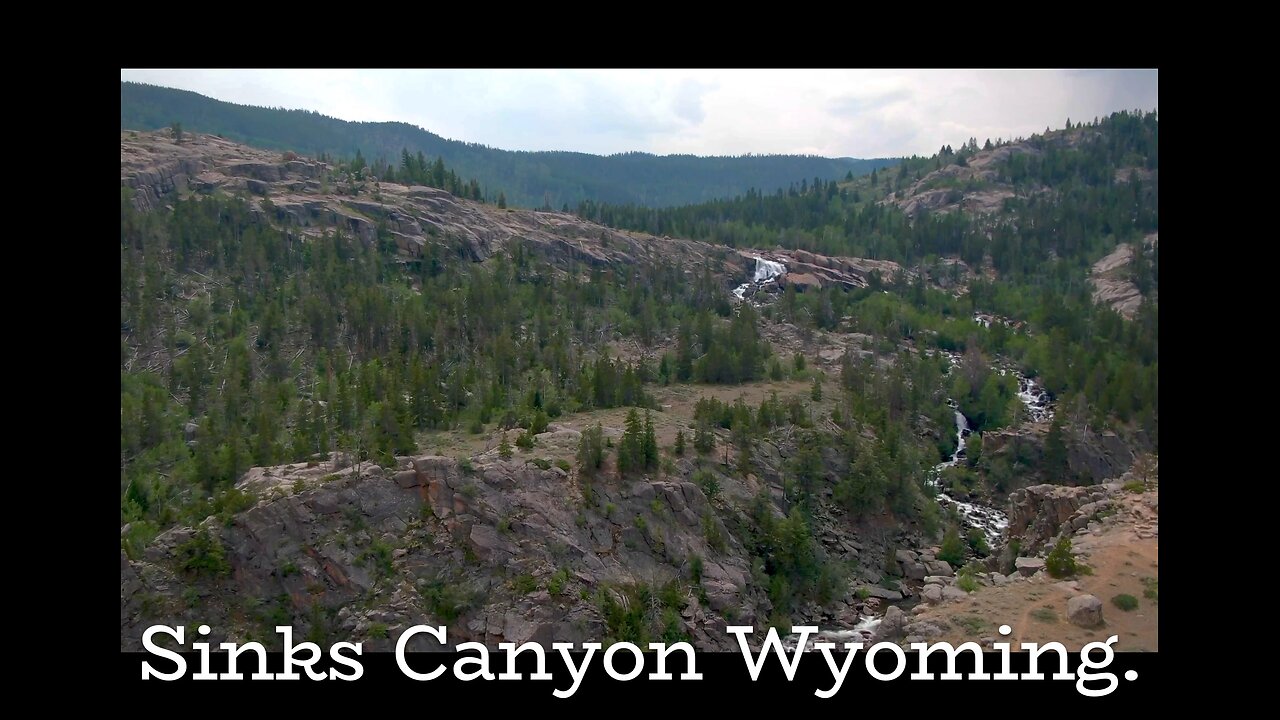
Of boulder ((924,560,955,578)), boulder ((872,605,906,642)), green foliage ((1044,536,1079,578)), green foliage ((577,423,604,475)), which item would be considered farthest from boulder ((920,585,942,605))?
green foliage ((577,423,604,475))

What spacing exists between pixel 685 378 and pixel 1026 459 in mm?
21023

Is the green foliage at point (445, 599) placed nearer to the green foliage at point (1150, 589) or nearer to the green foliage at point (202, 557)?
the green foliage at point (202, 557)

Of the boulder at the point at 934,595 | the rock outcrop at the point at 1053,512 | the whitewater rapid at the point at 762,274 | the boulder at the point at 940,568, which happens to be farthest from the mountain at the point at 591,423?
the boulder at the point at 940,568

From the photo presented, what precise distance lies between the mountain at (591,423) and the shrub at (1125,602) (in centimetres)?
7

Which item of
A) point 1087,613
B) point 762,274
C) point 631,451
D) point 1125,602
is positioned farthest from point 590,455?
point 762,274

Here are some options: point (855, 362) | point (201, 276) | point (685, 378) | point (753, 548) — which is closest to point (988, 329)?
point (855, 362)

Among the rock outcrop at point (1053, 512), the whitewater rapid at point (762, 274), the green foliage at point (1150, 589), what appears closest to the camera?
the green foliage at point (1150, 589)

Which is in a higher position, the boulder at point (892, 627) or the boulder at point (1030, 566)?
the boulder at point (1030, 566)

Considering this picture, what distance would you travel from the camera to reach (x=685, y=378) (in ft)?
184

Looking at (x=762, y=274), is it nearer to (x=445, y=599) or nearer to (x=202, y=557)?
(x=445, y=599)

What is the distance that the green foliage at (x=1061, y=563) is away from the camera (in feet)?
66.8

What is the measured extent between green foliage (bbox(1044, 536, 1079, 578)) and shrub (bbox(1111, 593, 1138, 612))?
1.87m

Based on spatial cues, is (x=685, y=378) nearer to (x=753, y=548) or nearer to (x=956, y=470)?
(x=956, y=470)

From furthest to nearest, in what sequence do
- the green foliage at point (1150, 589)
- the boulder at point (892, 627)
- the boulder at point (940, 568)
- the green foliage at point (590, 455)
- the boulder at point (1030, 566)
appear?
the boulder at point (940, 568) < the green foliage at point (590, 455) < the boulder at point (1030, 566) < the boulder at point (892, 627) < the green foliage at point (1150, 589)
